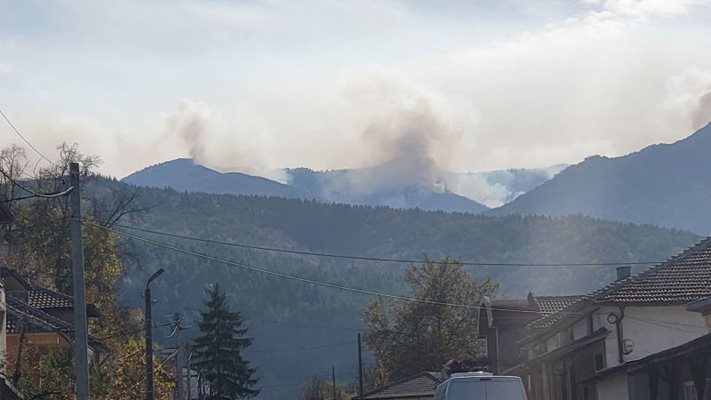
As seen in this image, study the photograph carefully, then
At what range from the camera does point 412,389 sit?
253ft

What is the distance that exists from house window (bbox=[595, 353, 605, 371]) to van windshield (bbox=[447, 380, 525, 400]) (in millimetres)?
8094

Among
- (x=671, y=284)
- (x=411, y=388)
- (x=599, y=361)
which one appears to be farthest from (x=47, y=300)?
(x=411, y=388)

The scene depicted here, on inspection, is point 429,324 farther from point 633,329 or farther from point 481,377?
point 481,377

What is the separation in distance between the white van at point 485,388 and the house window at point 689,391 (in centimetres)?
505

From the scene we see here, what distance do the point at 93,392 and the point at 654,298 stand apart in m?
16.7

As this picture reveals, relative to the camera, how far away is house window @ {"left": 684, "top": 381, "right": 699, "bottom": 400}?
28.8 metres

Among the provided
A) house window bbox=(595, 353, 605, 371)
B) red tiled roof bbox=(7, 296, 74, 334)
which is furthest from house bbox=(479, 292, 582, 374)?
red tiled roof bbox=(7, 296, 74, 334)

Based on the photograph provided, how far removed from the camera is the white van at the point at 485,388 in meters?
33.2

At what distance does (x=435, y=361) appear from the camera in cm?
9006

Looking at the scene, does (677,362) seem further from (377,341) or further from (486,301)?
(377,341)

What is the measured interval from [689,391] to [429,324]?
63.2 meters

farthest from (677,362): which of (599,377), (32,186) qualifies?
(32,186)

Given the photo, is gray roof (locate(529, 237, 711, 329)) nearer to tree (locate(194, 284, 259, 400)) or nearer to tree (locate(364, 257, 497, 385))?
tree (locate(364, 257, 497, 385))

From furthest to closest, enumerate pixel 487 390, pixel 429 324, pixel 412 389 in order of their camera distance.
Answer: pixel 429 324 < pixel 412 389 < pixel 487 390
